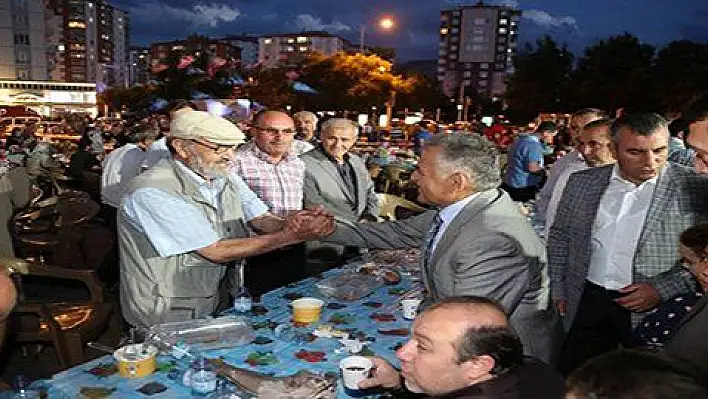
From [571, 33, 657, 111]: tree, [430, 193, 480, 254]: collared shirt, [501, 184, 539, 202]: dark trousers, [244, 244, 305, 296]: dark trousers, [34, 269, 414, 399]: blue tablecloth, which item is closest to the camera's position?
[34, 269, 414, 399]: blue tablecloth

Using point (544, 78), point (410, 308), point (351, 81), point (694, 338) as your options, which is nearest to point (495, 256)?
point (694, 338)

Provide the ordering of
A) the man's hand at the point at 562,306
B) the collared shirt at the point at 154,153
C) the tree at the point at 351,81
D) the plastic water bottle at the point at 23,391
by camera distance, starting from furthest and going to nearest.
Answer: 1. the tree at the point at 351,81
2. the collared shirt at the point at 154,153
3. the man's hand at the point at 562,306
4. the plastic water bottle at the point at 23,391

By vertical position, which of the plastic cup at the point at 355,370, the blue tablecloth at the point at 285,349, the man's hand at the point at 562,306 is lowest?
the man's hand at the point at 562,306

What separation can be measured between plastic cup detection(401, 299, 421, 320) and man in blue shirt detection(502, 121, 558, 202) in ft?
20.6

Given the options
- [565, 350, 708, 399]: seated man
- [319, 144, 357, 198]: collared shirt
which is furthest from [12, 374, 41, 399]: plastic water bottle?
[319, 144, 357, 198]: collared shirt

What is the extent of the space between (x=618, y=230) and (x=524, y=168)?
5938mm

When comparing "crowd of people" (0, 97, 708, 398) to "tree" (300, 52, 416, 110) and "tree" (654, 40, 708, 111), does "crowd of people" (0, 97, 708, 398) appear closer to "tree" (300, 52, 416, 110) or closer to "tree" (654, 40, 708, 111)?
"tree" (654, 40, 708, 111)

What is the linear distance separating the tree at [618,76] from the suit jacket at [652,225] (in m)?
32.9

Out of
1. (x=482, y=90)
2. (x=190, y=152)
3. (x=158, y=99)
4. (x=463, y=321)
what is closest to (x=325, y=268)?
(x=190, y=152)

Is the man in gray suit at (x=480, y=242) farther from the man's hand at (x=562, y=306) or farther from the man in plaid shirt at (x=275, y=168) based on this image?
the man in plaid shirt at (x=275, y=168)

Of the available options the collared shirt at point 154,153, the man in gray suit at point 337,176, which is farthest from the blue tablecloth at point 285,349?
the collared shirt at point 154,153

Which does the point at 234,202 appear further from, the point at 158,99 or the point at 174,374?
the point at 158,99

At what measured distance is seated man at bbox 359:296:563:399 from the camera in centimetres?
158

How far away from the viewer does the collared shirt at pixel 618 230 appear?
315cm
